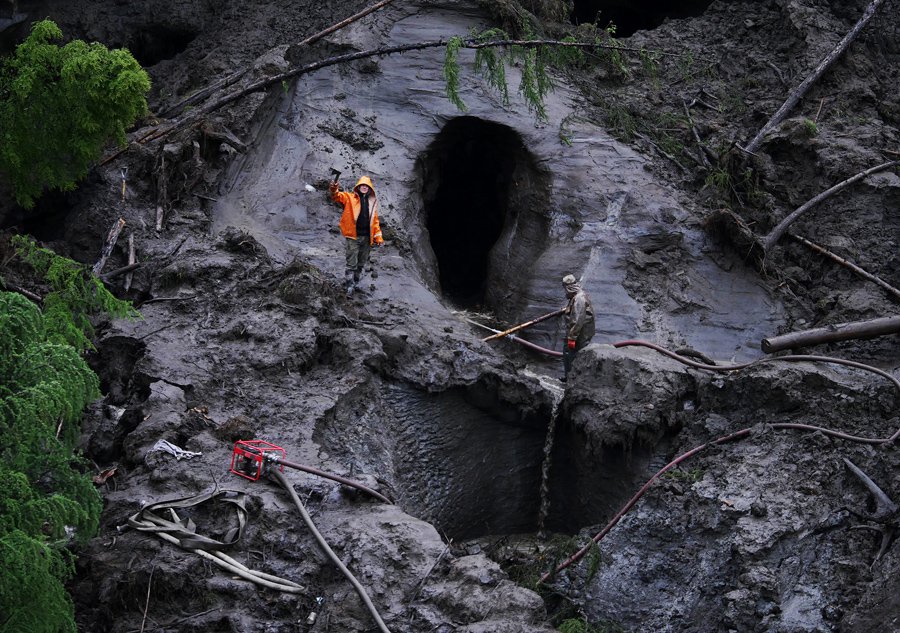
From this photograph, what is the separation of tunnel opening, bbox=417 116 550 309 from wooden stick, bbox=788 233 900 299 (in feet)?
9.45

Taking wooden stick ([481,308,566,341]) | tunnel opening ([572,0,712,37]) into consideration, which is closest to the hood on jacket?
wooden stick ([481,308,566,341])

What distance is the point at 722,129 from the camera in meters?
13.6

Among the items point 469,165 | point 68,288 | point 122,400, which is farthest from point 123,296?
point 469,165

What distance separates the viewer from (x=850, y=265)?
12.0 m

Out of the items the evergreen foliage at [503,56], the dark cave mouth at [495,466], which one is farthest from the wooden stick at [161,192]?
the dark cave mouth at [495,466]

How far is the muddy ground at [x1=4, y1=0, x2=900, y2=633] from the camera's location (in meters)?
7.76

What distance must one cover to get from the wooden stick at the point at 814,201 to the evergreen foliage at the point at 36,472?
27.0ft

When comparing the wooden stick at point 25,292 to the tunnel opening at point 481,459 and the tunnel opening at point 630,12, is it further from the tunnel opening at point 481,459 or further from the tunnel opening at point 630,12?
the tunnel opening at point 630,12

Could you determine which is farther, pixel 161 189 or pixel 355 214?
pixel 161 189

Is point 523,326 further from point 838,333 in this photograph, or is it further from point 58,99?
point 58,99

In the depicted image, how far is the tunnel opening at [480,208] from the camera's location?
509 inches

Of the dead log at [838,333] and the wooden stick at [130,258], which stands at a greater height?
the wooden stick at [130,258]

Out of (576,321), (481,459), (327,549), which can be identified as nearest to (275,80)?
(576,321)

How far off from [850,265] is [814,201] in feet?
2.98
